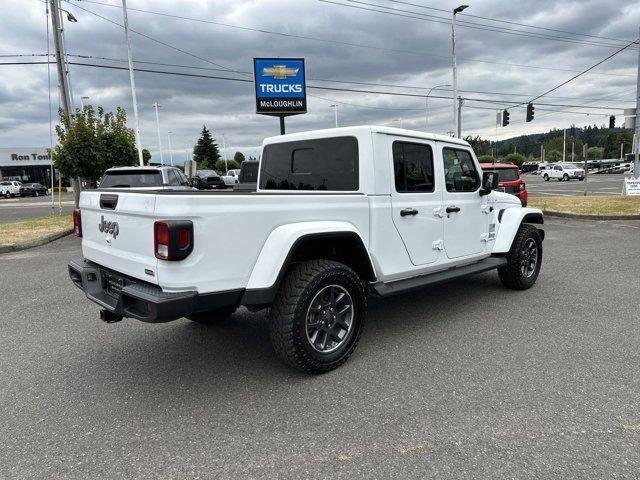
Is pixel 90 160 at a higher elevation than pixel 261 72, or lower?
lower

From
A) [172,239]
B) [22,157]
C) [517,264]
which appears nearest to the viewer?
[172,239]

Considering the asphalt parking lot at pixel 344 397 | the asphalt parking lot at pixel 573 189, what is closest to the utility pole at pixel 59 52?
the asphalt parking lot at pixel 344 397

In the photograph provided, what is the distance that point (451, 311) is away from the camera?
5125 mm

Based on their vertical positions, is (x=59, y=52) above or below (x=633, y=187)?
above

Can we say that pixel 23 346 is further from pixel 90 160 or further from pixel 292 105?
pixel 292 105

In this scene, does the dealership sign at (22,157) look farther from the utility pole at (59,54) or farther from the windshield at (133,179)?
the windshield at (133,179)

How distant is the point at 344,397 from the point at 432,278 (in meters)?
1.73

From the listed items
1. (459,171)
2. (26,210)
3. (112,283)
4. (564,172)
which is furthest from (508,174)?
(564,172)

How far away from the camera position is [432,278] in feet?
14.8

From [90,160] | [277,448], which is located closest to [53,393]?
[277,448]

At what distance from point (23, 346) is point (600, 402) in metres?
4.85

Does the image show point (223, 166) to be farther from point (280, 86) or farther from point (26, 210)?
point (280, 86)

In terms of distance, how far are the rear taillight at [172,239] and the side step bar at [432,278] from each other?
176 cm

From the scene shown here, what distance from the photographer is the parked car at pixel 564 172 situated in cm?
3966
